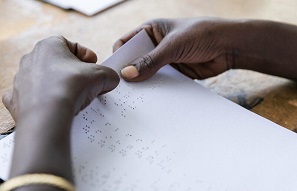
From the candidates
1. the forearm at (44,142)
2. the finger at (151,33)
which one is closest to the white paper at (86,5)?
the finger at (151,33)

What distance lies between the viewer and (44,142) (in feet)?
1.92

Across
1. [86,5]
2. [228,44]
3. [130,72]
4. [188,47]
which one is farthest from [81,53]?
[86,5]

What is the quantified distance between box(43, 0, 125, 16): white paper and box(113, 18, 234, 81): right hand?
0.32 meters

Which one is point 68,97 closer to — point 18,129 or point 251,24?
point 18,129

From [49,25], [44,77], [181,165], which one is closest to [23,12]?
[49,25]

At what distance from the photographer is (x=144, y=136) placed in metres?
0.77

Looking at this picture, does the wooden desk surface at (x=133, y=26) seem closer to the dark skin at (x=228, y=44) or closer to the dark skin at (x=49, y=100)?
the dark skin at (x=228, y=44)

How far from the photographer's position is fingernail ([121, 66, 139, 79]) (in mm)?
868

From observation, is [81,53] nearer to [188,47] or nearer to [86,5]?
[188,47]

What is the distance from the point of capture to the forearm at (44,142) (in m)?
0.57

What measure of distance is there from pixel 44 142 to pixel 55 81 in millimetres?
118

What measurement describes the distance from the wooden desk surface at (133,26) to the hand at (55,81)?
0.15 meters

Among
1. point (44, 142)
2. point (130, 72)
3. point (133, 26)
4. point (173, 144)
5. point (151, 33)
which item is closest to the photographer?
point (44, 142)

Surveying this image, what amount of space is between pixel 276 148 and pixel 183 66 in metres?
0.30
